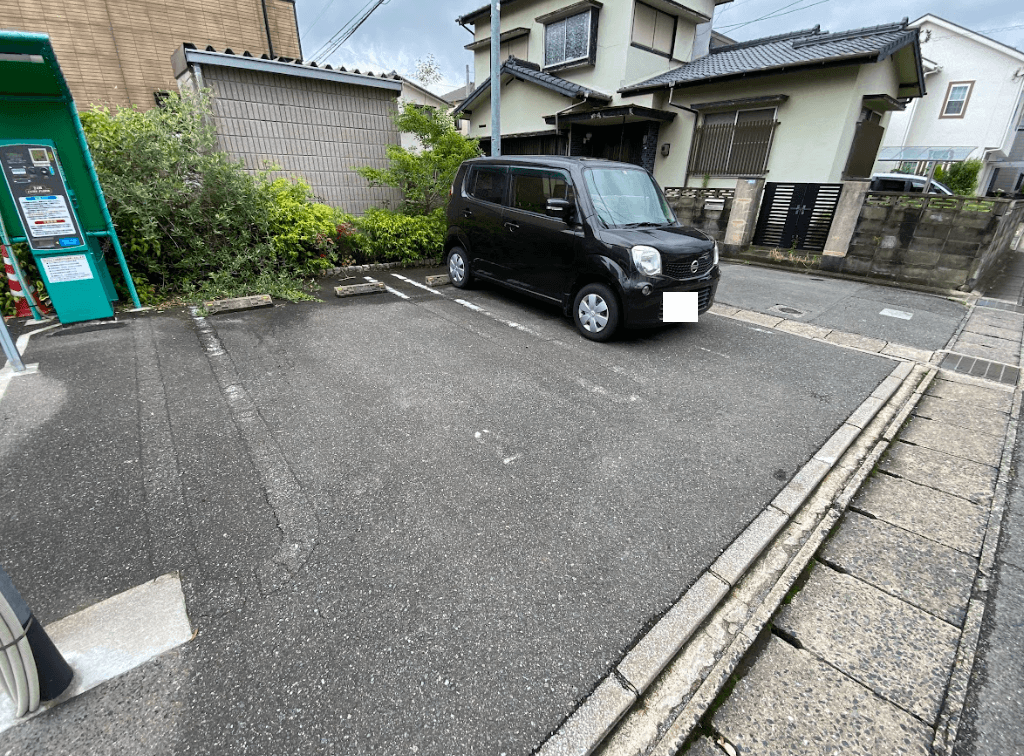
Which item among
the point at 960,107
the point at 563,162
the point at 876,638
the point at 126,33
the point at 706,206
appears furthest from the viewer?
the point at 960,107

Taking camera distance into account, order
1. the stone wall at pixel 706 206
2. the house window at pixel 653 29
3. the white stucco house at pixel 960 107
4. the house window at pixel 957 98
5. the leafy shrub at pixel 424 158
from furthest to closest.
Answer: the house window at pixel 957 98, the white stucco house at pixel 960 107, the house window at pixel 653 29, the stone wall at pixel 706 206, the leafy shrub at pixel 424 158

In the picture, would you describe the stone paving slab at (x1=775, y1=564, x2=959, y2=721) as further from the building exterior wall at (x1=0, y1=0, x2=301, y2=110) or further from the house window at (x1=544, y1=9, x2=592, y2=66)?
the building exterior wall at (x1=0, y1=0, x2=301, y2=110)

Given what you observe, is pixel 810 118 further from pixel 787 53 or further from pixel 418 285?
pixel 418 285

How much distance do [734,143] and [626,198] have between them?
290 inches

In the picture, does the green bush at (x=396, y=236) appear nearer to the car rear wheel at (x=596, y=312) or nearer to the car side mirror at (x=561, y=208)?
the car side mirror at (x=561, y=208)

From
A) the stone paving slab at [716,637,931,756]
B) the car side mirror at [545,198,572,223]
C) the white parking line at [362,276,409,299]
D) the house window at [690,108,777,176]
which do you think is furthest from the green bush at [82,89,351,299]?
the house window at [690,108,777,176]

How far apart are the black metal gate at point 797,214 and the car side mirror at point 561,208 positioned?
6.39 metres

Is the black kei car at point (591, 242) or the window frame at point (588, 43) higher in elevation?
the window frame at point (588, 43)

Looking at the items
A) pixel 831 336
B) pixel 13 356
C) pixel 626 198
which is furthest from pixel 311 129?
pixel 831 336

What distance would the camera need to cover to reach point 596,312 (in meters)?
4.69

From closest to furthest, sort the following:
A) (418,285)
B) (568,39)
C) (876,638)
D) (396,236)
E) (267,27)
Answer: (876,638)
(418,285)
(396,236)
(568,39)
(267,27)

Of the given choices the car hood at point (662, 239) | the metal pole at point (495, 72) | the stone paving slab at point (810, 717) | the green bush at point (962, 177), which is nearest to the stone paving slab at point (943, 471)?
the stone paving slab at point (810, 717)

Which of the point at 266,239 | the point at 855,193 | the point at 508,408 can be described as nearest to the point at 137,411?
the point at 508,408

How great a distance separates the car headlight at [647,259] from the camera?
167 inches
